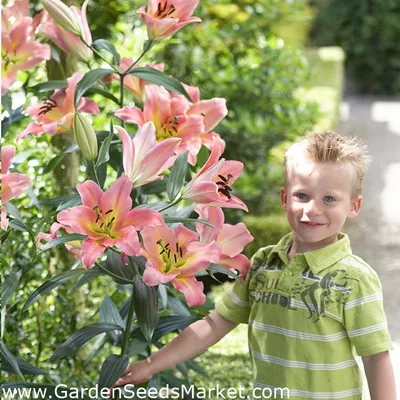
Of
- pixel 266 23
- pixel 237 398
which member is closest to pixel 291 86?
pixel 266 23

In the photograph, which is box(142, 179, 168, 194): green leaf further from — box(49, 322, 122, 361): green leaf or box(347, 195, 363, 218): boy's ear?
box(347, 195, 363, 218): boy's ear

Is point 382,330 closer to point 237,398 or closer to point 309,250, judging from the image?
point 309,250

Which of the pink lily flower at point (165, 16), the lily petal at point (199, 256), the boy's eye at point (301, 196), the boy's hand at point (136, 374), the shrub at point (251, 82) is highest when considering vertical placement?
the pink lily flower at point (165, 16)

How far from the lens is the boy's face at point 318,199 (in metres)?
1.53

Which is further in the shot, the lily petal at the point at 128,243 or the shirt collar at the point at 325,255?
the shirt collar at the point at 325,255

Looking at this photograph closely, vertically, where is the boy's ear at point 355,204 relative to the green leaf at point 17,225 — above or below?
above

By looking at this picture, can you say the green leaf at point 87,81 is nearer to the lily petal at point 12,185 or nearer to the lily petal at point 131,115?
the lily petal at point 131,115

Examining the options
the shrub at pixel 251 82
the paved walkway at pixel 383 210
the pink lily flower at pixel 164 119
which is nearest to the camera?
the pink lily flower at pixel 164 119

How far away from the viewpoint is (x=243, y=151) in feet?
14.4

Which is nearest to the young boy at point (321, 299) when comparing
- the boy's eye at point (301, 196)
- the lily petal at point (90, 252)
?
the boy's eye at point (301, 196)

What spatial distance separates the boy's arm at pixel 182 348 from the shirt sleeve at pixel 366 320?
264mm

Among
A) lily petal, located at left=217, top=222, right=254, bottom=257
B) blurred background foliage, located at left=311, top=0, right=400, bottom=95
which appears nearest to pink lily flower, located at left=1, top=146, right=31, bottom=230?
lily petal, located at left=217, top=222, right=254, bottom=257

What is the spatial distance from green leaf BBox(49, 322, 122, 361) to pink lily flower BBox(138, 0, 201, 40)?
0.53 meters

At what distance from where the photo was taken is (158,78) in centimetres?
175
